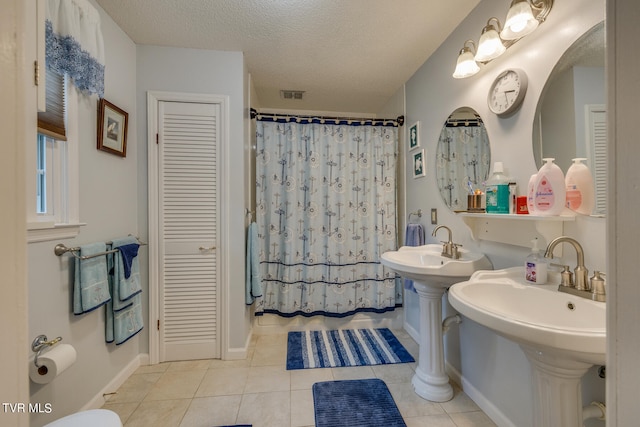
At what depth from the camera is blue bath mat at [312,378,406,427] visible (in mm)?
1424

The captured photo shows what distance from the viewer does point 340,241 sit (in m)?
2.47

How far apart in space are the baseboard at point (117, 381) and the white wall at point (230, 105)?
0.62m

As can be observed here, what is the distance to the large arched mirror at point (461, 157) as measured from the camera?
1572 millimetres

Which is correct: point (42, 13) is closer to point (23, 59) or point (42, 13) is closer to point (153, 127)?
point (23, 59)

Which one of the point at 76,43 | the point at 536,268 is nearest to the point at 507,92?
the point at 536,268

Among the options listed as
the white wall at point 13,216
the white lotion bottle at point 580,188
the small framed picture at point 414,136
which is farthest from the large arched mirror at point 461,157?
the white wall at point 13,216

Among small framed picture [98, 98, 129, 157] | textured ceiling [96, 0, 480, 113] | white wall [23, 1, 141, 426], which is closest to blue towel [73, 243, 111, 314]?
white wall [23, 1, 141, 426]

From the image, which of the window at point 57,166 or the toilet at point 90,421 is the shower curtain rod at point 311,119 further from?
the toilet at point 90,421

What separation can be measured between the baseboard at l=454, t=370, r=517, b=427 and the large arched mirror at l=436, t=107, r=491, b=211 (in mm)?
A: 1132

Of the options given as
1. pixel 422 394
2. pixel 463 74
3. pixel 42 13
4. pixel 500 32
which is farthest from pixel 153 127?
pixel 422 394

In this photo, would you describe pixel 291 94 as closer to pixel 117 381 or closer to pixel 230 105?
pixel 230 105

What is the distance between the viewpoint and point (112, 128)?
1.66m

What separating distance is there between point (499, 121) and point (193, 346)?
102 inches

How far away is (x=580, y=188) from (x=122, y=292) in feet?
7.89
